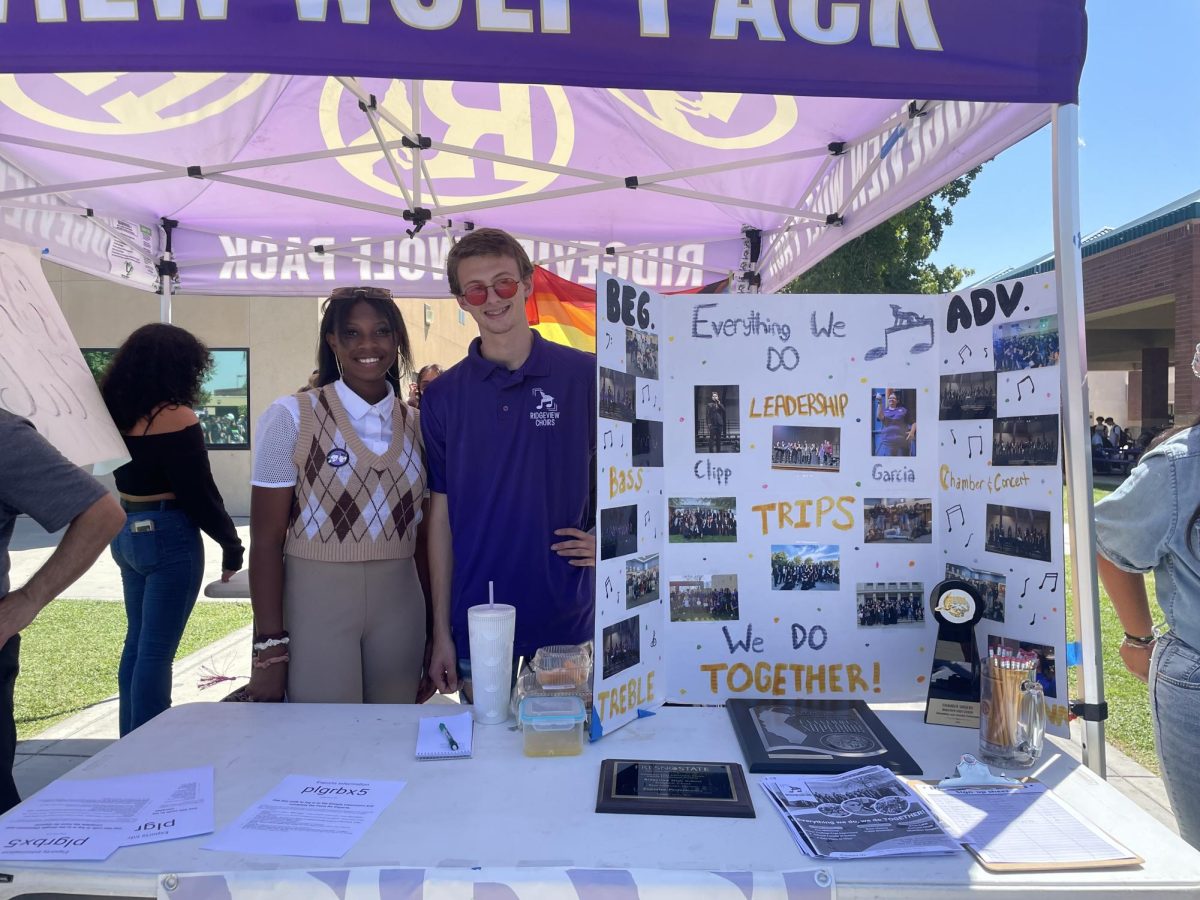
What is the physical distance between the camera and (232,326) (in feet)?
34.4

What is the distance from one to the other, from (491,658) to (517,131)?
312 cm

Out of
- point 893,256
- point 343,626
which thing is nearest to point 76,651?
point 343,626

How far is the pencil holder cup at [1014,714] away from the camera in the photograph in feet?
4.96

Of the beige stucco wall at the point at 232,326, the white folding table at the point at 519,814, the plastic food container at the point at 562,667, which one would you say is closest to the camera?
the white folding table at the point at 519,814

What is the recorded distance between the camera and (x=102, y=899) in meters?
1.25

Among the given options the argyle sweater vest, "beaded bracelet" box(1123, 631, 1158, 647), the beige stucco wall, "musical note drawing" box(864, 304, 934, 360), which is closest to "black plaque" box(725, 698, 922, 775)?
"beaded bracelet" box(1123, 631, 1158, 647)

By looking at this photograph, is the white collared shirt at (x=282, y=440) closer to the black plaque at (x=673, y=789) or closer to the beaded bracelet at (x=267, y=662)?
the beaded bracelet at (x=267, y=662)

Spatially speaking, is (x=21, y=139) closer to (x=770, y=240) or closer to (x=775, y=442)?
(x=775, y=442)

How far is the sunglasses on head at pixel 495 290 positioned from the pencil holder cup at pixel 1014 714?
1354 millimetres

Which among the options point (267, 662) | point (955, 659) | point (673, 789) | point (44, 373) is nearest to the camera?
point (673, 789)

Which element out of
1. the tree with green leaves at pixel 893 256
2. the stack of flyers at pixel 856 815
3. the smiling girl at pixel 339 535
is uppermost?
the tree with green leaves at pixel 893 256

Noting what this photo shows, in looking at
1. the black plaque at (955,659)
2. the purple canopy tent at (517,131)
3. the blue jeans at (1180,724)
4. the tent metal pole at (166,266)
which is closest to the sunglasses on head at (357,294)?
the purple canopy tent at (517,131)

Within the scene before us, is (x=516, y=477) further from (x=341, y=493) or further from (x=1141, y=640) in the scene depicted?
(x=1141, y=640)

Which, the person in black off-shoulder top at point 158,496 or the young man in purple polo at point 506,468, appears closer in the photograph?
the young man in purple polo at point 506,468
